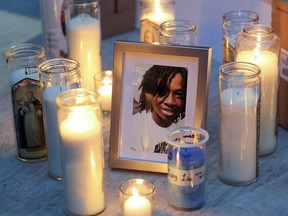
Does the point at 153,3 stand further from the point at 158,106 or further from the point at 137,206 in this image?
the point at 137,206

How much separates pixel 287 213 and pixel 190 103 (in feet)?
0.91

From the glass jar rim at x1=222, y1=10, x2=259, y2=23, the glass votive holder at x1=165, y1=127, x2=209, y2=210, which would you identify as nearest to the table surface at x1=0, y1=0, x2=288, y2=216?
the glass votive holder at x1=165, y1=127, x2=209, y2=210

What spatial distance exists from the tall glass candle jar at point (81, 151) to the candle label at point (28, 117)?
A: 17 cm

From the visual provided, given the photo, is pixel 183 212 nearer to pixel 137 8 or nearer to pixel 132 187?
pixel 132 187

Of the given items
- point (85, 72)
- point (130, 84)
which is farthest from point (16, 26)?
point (130, 84)

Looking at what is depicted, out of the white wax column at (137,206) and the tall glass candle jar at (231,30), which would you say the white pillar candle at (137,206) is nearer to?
the white wax column at (137,206)

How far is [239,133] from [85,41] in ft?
1.72

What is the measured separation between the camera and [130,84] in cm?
130

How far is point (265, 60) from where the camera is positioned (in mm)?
1339

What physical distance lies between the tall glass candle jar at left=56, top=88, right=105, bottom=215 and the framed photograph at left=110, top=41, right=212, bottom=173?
14 cm

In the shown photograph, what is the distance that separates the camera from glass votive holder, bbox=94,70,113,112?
1.58m

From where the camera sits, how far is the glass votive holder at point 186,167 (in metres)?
1.15

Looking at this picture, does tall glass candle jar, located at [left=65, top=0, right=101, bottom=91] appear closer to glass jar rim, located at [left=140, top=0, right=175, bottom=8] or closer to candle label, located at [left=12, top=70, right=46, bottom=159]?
glass jar rim, located at [left=140, top=0, right=175, bottom=8]

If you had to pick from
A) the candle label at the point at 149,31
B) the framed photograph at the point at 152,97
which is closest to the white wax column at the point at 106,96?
the candle label at the point at 149,31
